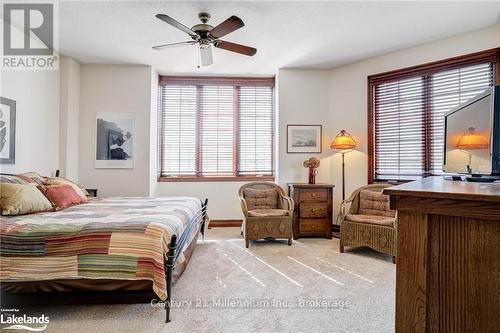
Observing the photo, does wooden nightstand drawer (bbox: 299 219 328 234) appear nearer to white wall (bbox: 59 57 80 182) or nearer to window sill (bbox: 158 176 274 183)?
window sill (bbox: 158 176 274 183)

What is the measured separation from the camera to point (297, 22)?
315 centimetres

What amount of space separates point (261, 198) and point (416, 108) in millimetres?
2573

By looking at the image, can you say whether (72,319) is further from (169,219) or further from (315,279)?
(315,279)

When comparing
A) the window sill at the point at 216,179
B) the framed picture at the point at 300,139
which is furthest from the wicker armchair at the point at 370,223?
the window sill at the point at 216,179

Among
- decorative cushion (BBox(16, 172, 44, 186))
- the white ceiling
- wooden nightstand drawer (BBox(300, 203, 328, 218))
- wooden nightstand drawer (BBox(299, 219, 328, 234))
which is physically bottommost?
wooden nightstand drawer (BBox(299, 219, 328, 234))

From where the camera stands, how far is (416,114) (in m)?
3.90

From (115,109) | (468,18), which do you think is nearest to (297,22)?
(468,18)

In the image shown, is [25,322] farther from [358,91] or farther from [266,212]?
[358,91]

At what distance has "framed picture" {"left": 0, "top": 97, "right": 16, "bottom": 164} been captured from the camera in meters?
3.02

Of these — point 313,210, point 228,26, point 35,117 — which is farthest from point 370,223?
point 35,117

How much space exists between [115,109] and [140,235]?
330 centimetres

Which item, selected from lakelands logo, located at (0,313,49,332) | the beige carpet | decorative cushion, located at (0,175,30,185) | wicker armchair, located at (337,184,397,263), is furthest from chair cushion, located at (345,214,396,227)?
decorative cushion, located at (0,175,30,185)

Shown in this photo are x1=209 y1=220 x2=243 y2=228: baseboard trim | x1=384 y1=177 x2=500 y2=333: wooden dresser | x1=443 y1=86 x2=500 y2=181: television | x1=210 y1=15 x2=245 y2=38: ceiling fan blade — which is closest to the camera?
x1=384 y1=177 x2=500 y2=333: wooden dresser

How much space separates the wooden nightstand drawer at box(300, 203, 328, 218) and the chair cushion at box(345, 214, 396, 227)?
0.58m
